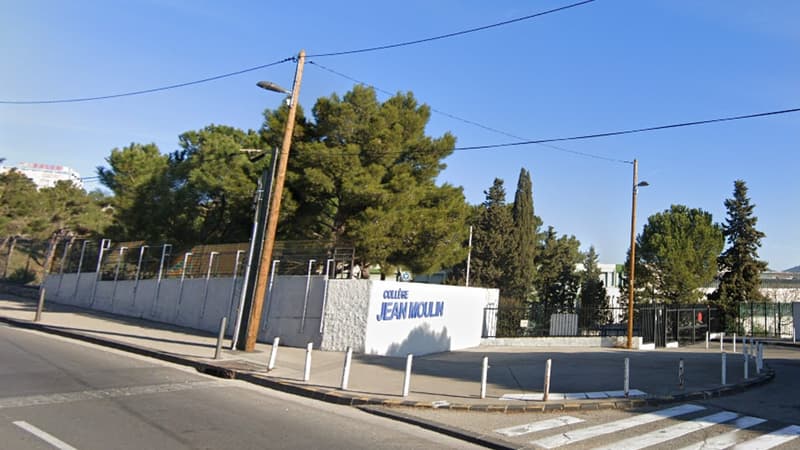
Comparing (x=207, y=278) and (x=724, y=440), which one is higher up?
(x=207, y=278)

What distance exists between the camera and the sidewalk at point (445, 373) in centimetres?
1088

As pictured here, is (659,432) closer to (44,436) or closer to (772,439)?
(772,439)

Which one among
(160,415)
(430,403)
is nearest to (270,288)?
(430,403)

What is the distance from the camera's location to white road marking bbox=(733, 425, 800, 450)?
7.91 metres

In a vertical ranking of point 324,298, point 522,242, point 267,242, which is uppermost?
point 522,242

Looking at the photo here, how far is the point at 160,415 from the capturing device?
829 centimetres

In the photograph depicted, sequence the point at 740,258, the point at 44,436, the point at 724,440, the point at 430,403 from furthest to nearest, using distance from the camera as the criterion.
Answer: the point at 740,258 < the point at 430,403 < the point at 724,440 < the point at 44,436

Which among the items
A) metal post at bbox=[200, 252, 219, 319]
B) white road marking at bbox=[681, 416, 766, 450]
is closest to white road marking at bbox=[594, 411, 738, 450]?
white road marking at bbox=[681, 416, 766, 450]

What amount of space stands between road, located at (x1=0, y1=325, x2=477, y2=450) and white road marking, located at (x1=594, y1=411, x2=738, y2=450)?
2316 mm

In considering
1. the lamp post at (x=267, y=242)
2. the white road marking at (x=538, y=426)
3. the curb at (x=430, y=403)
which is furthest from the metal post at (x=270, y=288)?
the white road marking at (x=538, y=426)

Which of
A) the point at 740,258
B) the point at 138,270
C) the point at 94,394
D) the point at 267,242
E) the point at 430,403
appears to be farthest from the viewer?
the point at 740,258

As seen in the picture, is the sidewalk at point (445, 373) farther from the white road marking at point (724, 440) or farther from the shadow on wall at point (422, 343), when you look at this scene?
the white road marking at point (724, 440)

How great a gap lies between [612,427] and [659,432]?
0.68 metres

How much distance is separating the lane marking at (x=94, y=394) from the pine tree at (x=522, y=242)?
4161 centimetres
